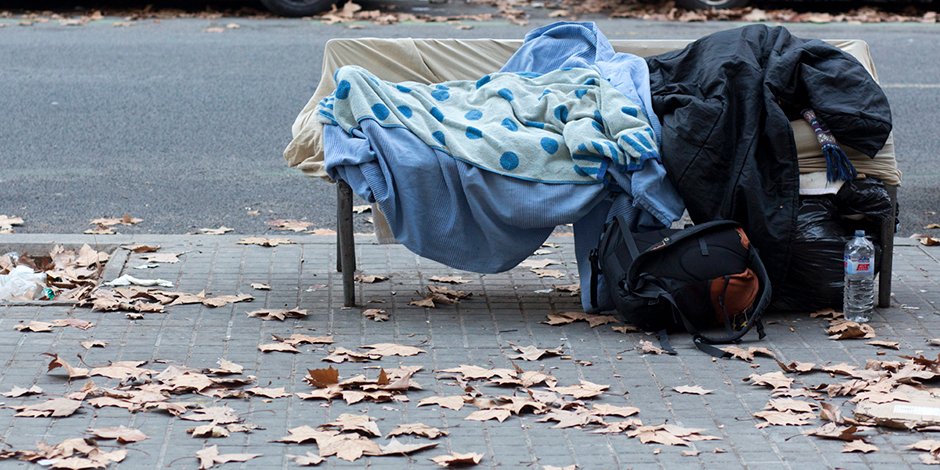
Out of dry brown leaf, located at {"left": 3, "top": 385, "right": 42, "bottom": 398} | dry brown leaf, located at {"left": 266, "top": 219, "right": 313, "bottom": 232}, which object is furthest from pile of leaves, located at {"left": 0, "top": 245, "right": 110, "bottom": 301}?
dry brown leaf, located at {"left": 3, "top": 385, "right": 42, "bottom": 398}

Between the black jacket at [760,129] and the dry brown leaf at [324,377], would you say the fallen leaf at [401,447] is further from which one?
the black jacket at [760,129]

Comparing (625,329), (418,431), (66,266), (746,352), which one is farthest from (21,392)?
(746,352)

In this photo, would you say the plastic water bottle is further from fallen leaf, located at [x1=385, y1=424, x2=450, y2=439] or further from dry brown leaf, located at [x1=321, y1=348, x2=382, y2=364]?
fallen leaf, located at [x1=385, y1=424, x2=450, y2=439]

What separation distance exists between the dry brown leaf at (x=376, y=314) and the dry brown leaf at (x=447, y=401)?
100 cm

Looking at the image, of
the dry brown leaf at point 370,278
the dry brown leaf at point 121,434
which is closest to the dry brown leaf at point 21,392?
the dry brown leaf at point 121,434

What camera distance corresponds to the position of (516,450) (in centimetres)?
A: 408

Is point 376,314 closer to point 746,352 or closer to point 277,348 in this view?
point 277,348

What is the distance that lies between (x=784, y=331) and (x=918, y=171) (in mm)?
3307

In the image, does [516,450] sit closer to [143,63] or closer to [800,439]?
[800,439]

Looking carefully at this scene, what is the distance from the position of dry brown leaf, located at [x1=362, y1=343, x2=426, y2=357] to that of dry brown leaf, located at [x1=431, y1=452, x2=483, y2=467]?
1.02 m

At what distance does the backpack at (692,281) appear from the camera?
5.16 meters

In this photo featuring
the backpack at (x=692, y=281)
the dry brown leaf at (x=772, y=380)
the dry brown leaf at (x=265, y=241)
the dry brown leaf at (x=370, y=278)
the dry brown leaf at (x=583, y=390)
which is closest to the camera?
the dry brown leaf at (x=583, y=390)

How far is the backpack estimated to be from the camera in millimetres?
5156

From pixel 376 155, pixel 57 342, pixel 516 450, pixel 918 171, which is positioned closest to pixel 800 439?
pixel 516 450
